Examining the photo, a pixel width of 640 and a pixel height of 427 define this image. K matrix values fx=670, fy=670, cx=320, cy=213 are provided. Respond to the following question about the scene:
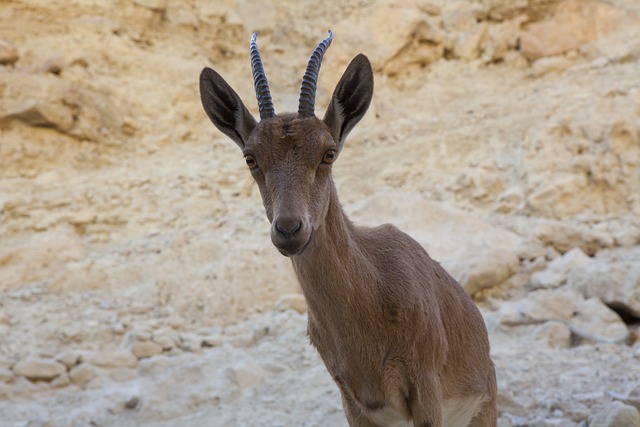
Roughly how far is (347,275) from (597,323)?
17.9 feet

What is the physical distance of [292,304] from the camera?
1019 cm

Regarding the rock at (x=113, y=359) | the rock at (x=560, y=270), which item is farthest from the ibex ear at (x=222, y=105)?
the rock at (x=560, y=270)

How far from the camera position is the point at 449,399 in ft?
16.0

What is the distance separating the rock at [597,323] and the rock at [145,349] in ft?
18.4

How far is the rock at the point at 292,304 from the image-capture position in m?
10.2

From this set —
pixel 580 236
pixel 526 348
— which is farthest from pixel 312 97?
pixel 580 236

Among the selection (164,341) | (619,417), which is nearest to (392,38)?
(164,341)

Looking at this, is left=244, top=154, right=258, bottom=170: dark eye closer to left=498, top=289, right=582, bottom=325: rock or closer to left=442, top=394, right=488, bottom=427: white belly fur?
left=442, top=394, right=488, bottom=427: white belly fur

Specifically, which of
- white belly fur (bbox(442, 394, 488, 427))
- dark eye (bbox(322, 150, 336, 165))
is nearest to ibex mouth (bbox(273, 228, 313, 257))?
dark eye (bbox(322, 150, 336, 165))

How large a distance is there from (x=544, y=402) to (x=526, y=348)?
4.84 ft

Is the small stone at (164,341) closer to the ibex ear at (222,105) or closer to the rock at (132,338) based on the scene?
the rock at (132,338)

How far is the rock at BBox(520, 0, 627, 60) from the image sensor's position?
15.3 meters

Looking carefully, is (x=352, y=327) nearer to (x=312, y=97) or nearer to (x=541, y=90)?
(x=312, y=97)

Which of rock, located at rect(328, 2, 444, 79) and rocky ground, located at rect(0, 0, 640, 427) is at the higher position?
rock, located at rect(328, 2, 444, 79)
